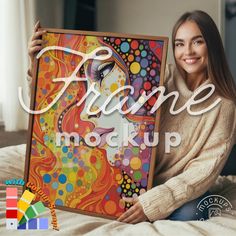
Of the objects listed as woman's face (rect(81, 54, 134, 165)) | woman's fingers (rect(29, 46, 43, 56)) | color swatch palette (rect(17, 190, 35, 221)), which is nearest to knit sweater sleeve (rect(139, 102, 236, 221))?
woman's face (rect(81, 54, 134, 165))

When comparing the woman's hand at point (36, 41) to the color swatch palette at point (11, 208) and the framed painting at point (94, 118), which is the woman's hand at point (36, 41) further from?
the color swatch palette at point (11, 208)

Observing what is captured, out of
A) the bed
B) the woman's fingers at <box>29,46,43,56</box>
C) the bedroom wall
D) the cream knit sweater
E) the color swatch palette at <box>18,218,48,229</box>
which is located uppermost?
the bedroom wall

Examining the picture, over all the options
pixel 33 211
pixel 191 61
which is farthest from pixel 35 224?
pixel 191 61

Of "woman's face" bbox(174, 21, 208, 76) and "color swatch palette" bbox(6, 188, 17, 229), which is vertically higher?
"woman's face" bbox(174, 21, 208, 76)

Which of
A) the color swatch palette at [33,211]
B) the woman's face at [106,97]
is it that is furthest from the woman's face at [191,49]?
the color swatch palette at [33,211]

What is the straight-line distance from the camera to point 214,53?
2.55ft

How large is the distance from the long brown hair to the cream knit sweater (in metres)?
0.02

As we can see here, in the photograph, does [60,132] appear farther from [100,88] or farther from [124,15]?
[124,15]

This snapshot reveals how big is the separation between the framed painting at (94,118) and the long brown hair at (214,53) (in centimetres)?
7

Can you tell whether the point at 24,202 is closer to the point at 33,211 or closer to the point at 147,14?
the point at 33,211

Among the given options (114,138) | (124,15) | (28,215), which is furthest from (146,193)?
(124,15)

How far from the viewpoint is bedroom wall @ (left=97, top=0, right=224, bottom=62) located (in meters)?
0.78

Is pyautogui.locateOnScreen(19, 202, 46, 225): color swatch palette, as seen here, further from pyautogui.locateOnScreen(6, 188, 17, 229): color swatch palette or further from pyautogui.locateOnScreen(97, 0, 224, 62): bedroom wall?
pyautogui.locateOnScreen(97, 0, 224, 62): bedroom wall

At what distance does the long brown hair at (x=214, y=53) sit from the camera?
0.77 metres
